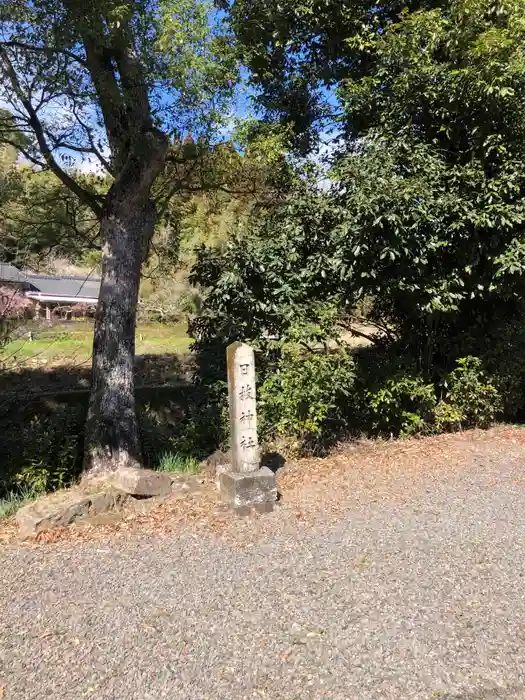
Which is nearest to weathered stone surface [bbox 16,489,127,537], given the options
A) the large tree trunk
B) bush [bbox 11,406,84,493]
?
the large tree trunk

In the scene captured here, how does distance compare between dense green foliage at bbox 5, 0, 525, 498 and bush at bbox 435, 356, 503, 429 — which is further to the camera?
bush at bbox 435, 356, 503, 429

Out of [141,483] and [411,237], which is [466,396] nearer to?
[411,237]

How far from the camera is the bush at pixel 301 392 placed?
690 centimetres

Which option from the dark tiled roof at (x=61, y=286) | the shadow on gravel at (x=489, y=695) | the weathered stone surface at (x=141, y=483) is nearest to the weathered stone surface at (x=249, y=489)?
the weathered stone surface at (x=141, y=483)

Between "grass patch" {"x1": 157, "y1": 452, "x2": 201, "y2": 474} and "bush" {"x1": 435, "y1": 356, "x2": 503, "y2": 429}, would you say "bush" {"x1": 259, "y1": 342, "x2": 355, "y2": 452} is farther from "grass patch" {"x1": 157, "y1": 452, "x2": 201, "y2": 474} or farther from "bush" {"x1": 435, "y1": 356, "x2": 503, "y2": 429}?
"bush" {"x1": 435, "y1": 356, "x2": 503, "y2": 429}

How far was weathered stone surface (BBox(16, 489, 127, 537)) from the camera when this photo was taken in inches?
186

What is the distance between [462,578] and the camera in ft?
12.1

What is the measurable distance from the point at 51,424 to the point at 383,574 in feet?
17.3

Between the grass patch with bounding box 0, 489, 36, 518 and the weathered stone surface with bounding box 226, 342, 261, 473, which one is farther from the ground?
the weathered stone surface with bounding box 226, 342, 261, 473

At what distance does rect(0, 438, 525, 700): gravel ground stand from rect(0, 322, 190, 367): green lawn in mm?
4478

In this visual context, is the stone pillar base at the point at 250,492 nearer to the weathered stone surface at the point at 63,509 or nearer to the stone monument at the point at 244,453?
the stone monument at the point at 244,453

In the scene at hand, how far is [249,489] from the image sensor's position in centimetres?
506

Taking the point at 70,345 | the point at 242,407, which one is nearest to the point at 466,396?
the point at 242,407

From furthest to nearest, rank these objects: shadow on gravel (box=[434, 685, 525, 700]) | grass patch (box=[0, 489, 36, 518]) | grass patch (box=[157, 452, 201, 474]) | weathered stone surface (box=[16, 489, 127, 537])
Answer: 1. grass patch (box=[157, 452, 201, 474])
2. grass patch (box=[0, 489, 36, 518])
3. weathered stone surface (box=[16, 489, 127, 537])
4. shadow on gravel (box=[434, 685, 525, 700])
